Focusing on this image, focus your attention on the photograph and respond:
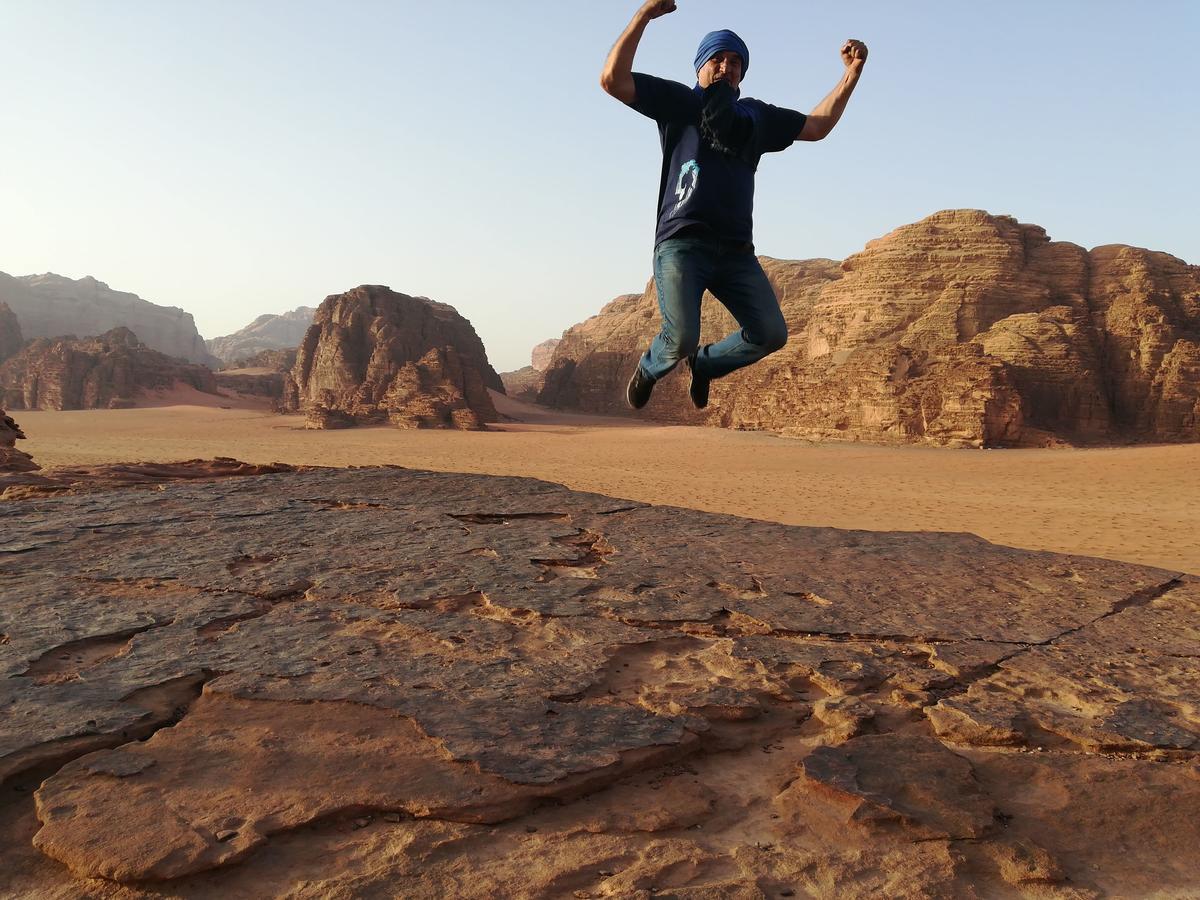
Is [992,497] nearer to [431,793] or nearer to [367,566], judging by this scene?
[367,566]

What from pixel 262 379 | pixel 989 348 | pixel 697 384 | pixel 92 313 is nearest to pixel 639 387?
pixel 697 384

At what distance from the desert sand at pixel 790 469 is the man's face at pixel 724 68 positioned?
476 centimetres

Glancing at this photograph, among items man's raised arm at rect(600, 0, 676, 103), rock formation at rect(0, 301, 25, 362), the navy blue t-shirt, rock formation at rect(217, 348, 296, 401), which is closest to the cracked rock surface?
the navy blue t-shirt

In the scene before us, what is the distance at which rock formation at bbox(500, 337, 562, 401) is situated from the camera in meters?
49.6

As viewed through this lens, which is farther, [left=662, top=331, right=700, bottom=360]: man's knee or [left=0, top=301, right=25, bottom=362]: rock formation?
[left=0, top=301, right=25, bottom=362]: rock formation

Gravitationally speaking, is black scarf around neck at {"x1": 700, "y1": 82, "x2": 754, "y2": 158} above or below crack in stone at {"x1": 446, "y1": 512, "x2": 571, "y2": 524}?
above

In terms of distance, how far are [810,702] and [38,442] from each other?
27952mm

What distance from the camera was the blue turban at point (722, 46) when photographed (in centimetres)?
340

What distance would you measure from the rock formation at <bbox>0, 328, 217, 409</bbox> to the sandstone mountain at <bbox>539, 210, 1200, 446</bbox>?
27.9 metres

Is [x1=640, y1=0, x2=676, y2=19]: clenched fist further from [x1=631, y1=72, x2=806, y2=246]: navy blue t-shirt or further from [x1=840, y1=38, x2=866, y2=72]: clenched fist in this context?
[x1=840, y1=38, x2=866, y2=72]: clenched fist

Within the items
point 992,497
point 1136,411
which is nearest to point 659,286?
point 992,497

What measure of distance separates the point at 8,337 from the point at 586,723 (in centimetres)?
6169

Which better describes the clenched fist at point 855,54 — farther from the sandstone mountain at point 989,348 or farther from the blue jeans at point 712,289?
the sandstone mountain at point 989,348

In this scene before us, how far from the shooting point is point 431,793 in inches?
70.1
